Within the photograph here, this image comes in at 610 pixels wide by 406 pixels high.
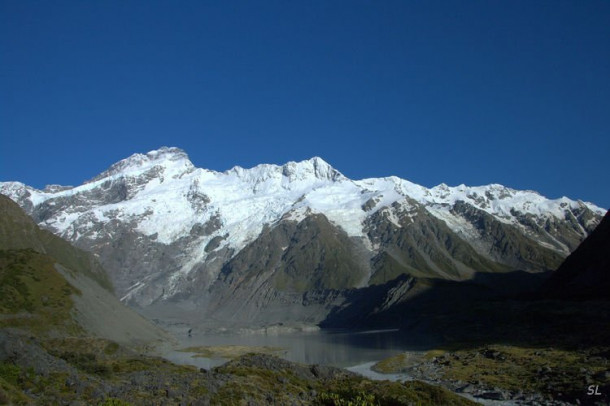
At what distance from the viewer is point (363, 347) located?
176000 millimetres

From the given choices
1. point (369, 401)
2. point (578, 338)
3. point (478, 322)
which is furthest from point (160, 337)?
point (369, 401)

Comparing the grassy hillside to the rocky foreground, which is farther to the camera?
the grassy hillside

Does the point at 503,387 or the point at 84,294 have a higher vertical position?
the point at 84,294

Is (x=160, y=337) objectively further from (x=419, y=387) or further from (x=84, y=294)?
(x=419, y=387)

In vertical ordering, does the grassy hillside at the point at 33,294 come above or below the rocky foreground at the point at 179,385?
above

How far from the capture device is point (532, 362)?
96250mm

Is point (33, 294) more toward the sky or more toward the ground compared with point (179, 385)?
more toward the sky

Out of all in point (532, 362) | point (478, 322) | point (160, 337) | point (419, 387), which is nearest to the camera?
point (419, 387)

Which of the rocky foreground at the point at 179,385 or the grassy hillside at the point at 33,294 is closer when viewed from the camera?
the rocky foreground at the point at 179,385

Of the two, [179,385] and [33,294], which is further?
[33,294]

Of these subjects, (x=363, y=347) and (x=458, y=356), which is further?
(x=363, y=347)

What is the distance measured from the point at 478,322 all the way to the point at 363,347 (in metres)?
33.0

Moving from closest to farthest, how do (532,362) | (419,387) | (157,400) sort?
(157,400), (419,387), (532,362)

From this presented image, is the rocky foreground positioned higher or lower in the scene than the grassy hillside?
lower
